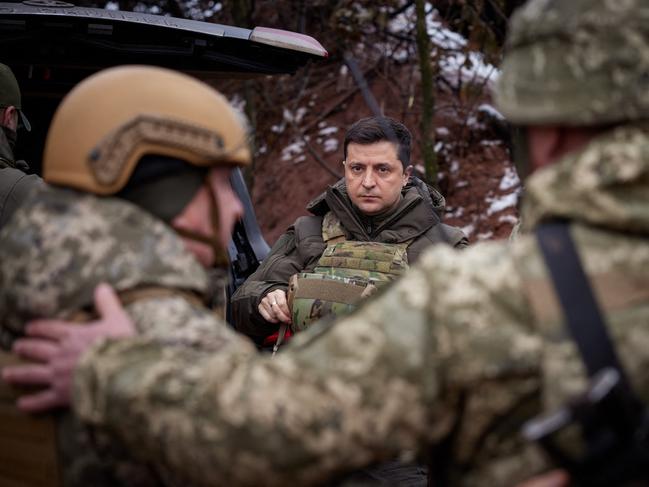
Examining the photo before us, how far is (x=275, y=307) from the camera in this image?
14.7ft

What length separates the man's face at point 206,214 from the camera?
2.09m

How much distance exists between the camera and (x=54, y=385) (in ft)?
6.09

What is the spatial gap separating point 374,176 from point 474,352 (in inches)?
125

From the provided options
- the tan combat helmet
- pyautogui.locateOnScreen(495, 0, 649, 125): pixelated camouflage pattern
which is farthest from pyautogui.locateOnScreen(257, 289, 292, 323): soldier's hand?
pyautogui.locateOnScreen(495, 0, 649, 125): pixelated camouflage pattern

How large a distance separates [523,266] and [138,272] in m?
0.85

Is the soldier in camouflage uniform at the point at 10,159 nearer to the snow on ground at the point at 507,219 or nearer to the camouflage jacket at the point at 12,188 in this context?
the camouflage jacket at the point at 12,188

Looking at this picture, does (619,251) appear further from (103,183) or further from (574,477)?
(103,183)

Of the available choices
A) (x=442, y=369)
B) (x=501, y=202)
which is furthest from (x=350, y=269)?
(x=501, y=202)

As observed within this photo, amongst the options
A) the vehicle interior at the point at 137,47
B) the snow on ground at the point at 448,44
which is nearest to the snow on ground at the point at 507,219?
the snow on ground at the point at 448,44

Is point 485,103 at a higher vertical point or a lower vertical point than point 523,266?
higher

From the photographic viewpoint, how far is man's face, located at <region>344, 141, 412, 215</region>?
468cm

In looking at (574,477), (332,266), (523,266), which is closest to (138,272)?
(523,266)

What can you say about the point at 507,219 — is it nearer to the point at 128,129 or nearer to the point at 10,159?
the point at 10,159

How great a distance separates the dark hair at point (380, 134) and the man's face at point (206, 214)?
2751mm
